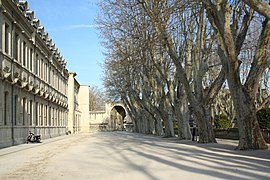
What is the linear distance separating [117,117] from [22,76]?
85.7 meters

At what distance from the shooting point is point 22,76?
93.5 feet

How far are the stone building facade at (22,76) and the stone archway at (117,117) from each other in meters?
60.6

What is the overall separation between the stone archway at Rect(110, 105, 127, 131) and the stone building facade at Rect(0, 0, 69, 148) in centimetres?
6061

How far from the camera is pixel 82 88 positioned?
8825cm

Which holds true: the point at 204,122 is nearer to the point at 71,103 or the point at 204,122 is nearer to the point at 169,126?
the point at 169,126

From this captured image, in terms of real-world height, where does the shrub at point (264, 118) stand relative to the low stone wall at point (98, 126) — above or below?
above

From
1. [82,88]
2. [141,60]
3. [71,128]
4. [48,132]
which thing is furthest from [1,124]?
[82,88]

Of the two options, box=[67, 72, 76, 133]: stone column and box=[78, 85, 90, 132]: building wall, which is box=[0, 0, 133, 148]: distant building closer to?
box=[67, 72, 76, 133]: stone column

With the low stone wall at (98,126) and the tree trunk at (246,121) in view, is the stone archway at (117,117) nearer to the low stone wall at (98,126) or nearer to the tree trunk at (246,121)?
the low stone wall at (98,126)

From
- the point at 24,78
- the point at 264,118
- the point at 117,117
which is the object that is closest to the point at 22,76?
the point at 24,78

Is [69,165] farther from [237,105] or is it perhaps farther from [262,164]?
[237,105]

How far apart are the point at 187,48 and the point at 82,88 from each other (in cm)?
6339

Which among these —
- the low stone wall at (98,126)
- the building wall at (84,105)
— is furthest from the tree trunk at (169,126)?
the low stone wall at (98,126)

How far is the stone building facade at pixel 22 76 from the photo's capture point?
2346 centimetres
